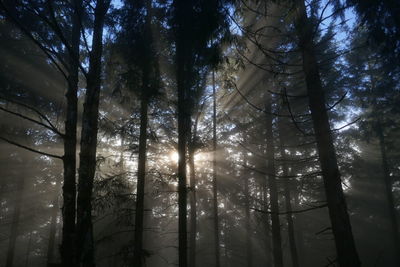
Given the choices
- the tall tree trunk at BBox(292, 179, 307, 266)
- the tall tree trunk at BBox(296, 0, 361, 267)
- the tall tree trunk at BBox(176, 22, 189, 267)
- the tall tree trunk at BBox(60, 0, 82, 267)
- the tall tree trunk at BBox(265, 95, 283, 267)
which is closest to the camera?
the tall tree trunk at BBox(296, 0, 361, 267)

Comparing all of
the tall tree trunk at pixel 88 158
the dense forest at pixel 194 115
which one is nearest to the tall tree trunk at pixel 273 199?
the dense forest at pixel 194 115

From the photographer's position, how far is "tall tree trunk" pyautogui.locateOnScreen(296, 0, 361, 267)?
14.2 feet

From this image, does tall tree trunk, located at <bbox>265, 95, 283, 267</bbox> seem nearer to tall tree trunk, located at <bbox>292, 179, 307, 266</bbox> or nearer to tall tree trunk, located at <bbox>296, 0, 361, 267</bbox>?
tall tree trunk, located at <bbox>296, 0, 361, 267</bbox>

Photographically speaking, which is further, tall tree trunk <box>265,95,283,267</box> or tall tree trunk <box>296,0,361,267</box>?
tall tree trunk <box>265,95,283,267</box>

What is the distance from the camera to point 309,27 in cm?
519

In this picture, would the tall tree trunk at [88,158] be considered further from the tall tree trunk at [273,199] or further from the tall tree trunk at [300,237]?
the tall tree trunk at [300,237]

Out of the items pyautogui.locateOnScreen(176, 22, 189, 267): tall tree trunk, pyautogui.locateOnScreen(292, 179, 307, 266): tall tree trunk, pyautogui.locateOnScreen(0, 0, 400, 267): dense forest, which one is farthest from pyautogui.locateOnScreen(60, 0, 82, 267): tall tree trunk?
pyautogui.locateOnScreen(292, 179, 307, 266): tall tree trunk

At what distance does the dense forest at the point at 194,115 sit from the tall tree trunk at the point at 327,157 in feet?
0.07

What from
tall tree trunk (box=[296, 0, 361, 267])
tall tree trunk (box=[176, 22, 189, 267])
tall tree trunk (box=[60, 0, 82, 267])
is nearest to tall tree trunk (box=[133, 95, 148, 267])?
tall tree trunk (box=[176, 22, 189, 267])

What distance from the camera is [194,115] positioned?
13.0 meters

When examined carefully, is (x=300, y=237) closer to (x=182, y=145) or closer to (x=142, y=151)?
(x=142, y=151)

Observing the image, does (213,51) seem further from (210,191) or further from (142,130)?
(210,191)

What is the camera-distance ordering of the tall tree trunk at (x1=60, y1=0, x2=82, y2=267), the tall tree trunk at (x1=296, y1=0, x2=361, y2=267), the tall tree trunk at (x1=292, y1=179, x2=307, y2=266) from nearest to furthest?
the tall tree trunk at (x1=296, y1=0, x2=361, y2=267), the tall tree trunk at (x1=60, y1=0, x2=82, y2=267), the tall tree trunk at (x1=292, y1=179, x2=307, y2=266)

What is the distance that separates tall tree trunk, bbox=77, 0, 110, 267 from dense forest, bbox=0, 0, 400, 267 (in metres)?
0.03
